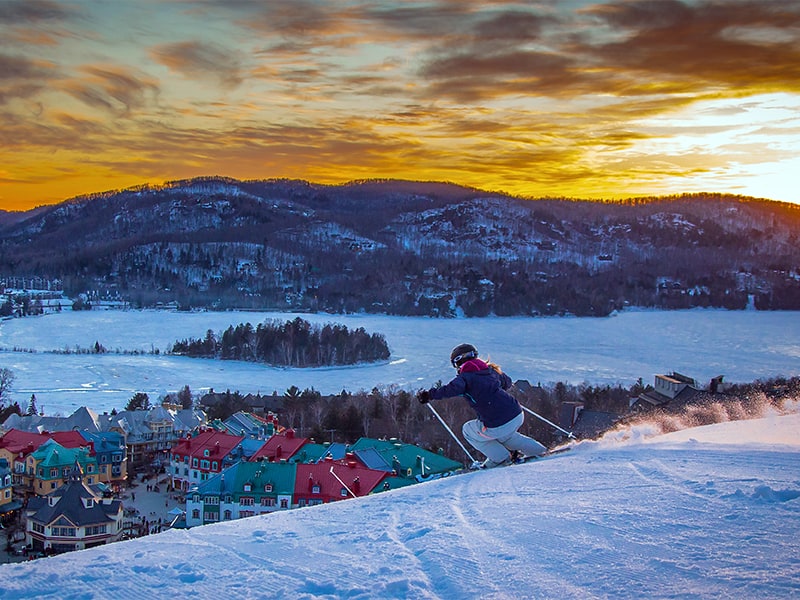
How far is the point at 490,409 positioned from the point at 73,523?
9475mm

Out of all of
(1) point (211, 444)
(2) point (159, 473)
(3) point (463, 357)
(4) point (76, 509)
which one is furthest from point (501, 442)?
(2) point (159, 473)

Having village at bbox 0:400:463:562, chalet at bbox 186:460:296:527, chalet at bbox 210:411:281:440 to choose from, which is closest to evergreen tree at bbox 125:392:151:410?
village at bbox 0:400:463:562

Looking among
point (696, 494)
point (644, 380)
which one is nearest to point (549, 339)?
point (644, 380)

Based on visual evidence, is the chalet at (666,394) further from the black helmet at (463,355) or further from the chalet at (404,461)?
the black helmet at (463,355)

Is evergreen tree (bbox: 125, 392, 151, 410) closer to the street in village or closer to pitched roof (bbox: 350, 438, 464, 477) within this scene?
the street in village

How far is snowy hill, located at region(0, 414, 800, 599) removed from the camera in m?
2.48

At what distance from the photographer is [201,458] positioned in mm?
16266

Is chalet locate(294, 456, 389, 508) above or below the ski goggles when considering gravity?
below

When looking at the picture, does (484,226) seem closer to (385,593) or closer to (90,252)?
(90,252)

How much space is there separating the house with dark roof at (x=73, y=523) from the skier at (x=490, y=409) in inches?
342

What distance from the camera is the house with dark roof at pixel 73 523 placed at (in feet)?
38.8

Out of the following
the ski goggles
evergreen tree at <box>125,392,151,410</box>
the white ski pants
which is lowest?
evergreen tree at <box>125,392,151,410</box>

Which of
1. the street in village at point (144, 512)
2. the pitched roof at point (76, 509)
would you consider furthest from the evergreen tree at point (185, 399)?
the pitched roof at point (76, 509)

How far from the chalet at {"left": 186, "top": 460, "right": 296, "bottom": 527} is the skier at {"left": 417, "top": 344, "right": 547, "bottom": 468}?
8.20m
